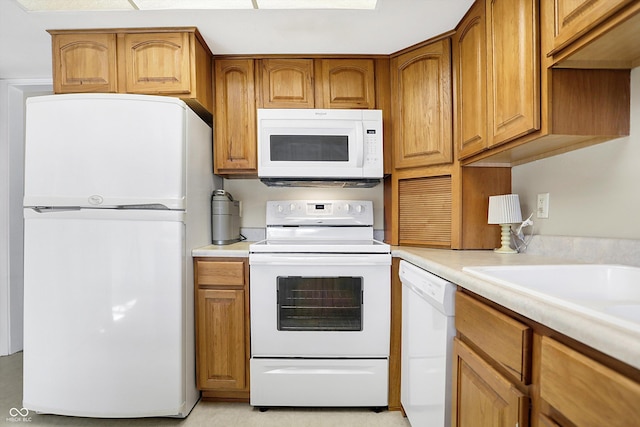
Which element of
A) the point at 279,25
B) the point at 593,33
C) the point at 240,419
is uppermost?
the point at 279,25

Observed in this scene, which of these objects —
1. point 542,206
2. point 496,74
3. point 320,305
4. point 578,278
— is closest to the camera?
point 578,278

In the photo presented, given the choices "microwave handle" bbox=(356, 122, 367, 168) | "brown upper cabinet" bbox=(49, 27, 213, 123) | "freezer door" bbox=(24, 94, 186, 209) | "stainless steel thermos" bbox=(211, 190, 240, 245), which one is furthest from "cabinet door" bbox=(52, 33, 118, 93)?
"microwave handle" bbox=(356, 122, 367, 168)

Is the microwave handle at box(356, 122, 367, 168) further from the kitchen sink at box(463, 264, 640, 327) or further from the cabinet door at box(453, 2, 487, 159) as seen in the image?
the kitchen sink at box(463, 264, 640, 327)

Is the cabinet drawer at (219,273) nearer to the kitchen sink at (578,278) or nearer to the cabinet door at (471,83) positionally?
the kitchen sink at (578,278)

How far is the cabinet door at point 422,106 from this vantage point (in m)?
1.82

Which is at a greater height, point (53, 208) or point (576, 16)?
point (576, 16)

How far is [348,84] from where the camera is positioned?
208 centimetres

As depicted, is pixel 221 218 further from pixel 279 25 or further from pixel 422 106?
pixel 422 106

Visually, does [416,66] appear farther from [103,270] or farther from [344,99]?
[103,270]

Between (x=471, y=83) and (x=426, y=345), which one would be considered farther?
(x=471, y=83)

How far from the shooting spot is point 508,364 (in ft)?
2.57

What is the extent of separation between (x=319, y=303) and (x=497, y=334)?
3.49 feet

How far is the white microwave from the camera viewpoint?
1.94 m
